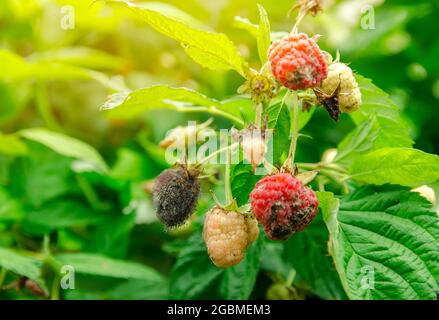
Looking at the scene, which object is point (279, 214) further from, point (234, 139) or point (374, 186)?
point (374, 186)

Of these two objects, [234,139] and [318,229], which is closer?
[234,139]

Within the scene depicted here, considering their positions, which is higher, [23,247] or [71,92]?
[71,92]

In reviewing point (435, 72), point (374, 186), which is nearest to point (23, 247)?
point (374, 186)

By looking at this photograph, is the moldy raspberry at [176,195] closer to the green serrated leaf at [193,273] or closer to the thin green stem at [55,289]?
the green serrated leaf at [193,273]

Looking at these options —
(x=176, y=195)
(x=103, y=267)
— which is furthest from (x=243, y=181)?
(x=103, y=267)

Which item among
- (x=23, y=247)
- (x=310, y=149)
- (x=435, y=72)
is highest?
(x=435, y=72)
